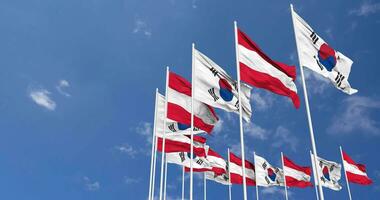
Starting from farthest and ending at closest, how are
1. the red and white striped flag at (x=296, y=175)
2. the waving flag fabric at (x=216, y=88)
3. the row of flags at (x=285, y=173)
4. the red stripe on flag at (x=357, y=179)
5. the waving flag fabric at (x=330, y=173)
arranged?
the waving flag fabric at (x=330, y=173)
the red and white striped flag at (x=296, y=175)
the red stripe on flag at (x=357, y=179)
the row of flags at (x=285, y=173)
the waving flag fabric at (x=216, y=88)

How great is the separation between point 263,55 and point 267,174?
22.1m

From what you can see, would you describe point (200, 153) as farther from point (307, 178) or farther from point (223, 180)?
point (307, 178)

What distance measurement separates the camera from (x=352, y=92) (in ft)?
50.3

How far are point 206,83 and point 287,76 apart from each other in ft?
12.3

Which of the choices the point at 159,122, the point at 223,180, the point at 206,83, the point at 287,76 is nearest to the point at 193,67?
the point at 206,83

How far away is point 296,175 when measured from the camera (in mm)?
35875

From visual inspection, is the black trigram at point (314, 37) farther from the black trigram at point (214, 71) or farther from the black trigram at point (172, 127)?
the black trigram at point (172, 127)

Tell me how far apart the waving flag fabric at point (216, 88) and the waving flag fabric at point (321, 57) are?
3.34 metres

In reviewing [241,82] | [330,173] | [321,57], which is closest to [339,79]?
[321,57]

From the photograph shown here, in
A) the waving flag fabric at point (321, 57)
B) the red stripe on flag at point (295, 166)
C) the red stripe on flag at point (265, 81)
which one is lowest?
the red stripe on flag at point (265, 81)

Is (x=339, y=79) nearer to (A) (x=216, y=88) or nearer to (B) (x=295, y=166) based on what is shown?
(A) (x=216, y=88)

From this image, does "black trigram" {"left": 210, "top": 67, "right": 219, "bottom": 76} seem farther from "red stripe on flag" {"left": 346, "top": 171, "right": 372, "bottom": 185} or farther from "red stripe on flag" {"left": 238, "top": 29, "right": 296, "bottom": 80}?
"red stripe on flag" {"left": 346, "top": 171, "right": 372, "bottom": 185}

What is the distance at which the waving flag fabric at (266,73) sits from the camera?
15789mm

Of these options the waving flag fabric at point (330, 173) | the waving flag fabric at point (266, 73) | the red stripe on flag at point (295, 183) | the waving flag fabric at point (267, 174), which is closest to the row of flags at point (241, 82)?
the waving flag fabric at point (266, 73)
